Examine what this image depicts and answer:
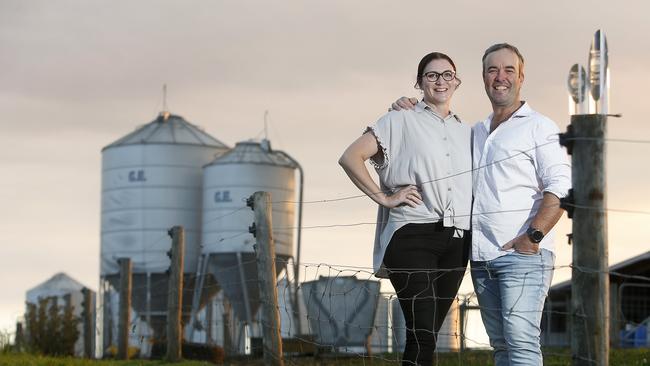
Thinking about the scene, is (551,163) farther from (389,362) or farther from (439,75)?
(389,362)

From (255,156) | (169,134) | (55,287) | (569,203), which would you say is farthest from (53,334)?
(55,287)

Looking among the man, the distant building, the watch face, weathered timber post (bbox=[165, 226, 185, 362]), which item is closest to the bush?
weathered timber post (bbox=[165, 226, 185, 362])

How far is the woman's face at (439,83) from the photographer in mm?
6297

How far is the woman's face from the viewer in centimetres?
630

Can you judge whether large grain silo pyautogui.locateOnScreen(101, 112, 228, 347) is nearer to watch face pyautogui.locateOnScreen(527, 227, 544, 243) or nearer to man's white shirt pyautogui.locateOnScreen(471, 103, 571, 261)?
man's white shirt pyautogui.locateOnScreen(471, 103, 571, 261)

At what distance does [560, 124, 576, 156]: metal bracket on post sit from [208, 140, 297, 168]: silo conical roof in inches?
1089

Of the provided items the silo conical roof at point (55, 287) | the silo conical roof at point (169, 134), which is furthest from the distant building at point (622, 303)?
the silo conical roof at point (55, 287)

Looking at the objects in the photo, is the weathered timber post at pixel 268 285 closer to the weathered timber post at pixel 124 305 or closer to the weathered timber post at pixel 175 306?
the weathered timber post at pixel 175 306

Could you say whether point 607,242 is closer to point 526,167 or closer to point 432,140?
point 526,167

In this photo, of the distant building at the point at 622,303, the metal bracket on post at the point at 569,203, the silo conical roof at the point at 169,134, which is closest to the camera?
the metal bracket on post at the point at 569,203

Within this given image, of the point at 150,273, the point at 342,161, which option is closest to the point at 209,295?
the point at 150,273

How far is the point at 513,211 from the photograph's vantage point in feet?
19.4

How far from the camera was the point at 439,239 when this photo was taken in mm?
6125

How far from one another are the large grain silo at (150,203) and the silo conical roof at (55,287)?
15.3 metres
